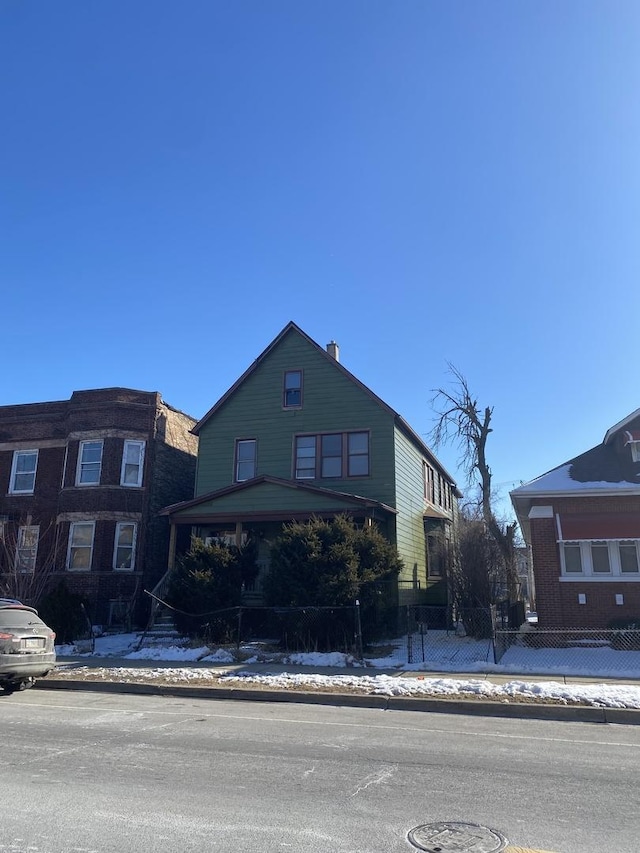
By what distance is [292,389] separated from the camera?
2375 centimetres

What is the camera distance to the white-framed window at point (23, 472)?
25.5 metres

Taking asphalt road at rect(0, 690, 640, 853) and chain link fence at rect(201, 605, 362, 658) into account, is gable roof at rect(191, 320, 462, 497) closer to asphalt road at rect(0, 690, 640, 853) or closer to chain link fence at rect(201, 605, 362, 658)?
chain link fence at rect(201, 605, 362, 658)

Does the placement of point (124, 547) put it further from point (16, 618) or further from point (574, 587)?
point (574, 587)

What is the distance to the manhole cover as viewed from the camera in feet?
14.7

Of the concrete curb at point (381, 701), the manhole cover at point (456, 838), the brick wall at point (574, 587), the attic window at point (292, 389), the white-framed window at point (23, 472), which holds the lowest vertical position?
the manhole cover at point (456, 838)

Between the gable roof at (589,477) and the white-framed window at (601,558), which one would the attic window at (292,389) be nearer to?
the gable roof at (589,477)

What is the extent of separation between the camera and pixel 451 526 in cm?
3050

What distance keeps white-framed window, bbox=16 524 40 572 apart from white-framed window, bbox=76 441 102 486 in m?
2.59

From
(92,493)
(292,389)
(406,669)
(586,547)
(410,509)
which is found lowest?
(406,669)

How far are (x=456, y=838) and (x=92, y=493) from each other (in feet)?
69.1

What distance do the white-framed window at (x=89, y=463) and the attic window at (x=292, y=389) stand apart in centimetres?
711

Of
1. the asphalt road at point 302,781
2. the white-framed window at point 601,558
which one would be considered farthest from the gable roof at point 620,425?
the asphalt road at point 302,781

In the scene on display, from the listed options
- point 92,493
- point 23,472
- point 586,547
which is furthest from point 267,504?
point 23,472

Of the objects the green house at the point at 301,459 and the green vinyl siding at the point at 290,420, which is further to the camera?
the green vinyl siding at the point at 290,420
